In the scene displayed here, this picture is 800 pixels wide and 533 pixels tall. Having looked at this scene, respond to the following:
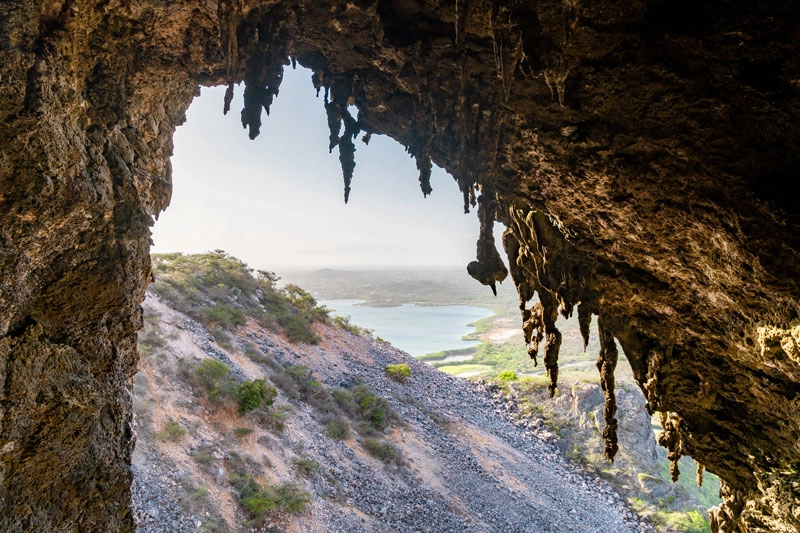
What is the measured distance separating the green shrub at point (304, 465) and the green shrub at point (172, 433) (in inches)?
112

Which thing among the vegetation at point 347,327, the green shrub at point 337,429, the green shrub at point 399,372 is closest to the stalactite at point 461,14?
the green shrub at point 337,429

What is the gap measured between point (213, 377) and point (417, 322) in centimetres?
7002

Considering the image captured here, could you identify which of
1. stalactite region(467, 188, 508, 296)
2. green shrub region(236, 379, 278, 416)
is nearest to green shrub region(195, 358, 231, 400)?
green shrub region(236, 379, 278, 416)

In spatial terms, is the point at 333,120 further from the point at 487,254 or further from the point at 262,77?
the point at 487,254

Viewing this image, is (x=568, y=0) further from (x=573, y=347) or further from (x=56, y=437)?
(x=573, y=347)

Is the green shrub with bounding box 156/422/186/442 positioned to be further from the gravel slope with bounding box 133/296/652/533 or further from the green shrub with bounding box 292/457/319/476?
the green shrub with bounding box 292/457/319/476

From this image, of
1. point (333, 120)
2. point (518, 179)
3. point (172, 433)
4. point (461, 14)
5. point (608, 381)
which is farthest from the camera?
point (172, 433)

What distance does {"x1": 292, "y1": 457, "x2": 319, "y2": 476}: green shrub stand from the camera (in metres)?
9.55

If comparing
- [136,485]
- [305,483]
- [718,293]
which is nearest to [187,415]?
[136,485]

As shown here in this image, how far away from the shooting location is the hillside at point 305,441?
7926mm

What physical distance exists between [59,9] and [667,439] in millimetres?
9106

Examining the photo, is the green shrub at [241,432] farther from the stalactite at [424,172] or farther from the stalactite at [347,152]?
the stalactite at [424,172]

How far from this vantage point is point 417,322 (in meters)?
79.7

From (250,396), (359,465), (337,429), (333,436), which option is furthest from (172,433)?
(359,465)
